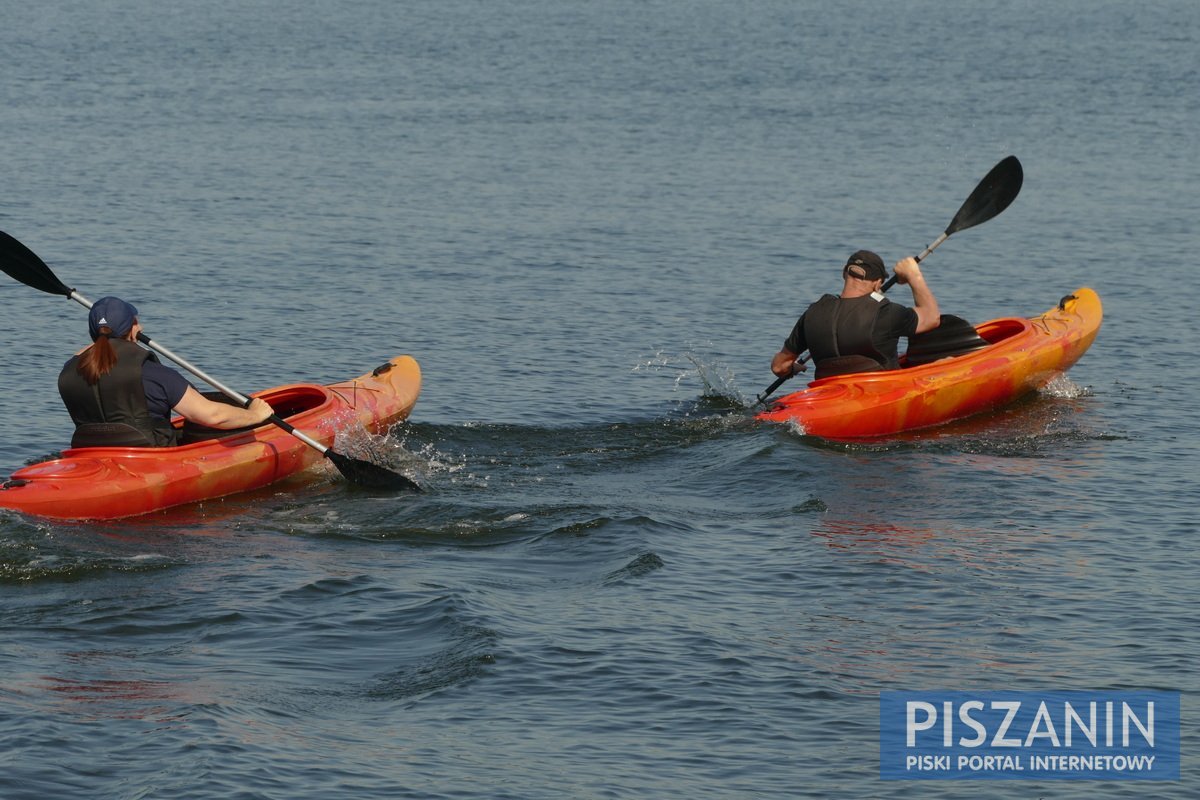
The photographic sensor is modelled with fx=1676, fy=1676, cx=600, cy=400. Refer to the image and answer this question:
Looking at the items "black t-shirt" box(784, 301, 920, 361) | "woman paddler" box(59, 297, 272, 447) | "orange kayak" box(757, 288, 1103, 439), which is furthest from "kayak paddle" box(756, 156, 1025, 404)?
"woman paddler" box(59, 297, 272, 447)

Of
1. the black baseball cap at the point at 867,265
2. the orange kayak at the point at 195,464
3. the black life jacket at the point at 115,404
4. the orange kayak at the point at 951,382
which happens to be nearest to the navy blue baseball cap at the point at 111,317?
the black life jacket at the point at 115,404

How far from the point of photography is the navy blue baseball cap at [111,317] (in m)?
10.5

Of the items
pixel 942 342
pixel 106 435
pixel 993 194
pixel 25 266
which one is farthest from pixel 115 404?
pixel 993 194

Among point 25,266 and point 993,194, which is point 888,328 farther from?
point 25,266

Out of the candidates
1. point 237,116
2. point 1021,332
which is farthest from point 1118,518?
point 237,116

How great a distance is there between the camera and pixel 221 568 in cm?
1004

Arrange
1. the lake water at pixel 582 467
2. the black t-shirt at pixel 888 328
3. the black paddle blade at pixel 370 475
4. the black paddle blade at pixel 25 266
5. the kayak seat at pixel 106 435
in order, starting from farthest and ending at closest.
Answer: the black t-shirt at pixel 888 328 < the black paddle blade at pixel 25 266 < the black paddle blade at pixel 370 475 < the kayak seat at pixel 106 435 < the lake water at pixel 582 467

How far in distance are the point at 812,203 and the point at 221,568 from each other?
54.7 ft

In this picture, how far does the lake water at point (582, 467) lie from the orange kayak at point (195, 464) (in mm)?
175

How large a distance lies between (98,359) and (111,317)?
0.28m

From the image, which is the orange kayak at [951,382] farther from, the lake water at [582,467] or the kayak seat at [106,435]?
the kayak seat at [106,435]

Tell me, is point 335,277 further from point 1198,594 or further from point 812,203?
point 1198,594

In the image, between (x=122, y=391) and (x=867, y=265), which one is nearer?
(x=122, y=391)

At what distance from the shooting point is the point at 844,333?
1316 cm
